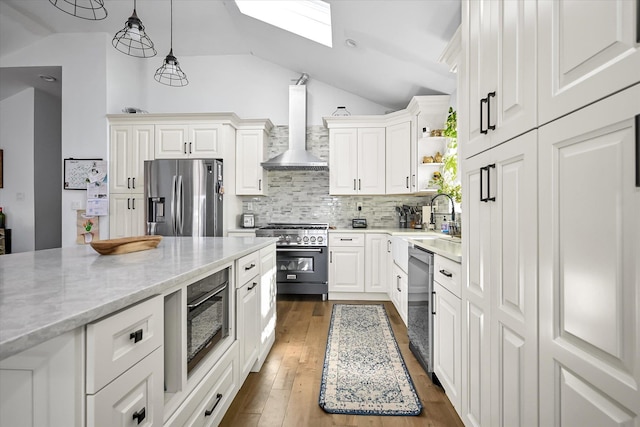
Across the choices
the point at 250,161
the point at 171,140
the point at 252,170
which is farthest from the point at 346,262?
the point at 171,140

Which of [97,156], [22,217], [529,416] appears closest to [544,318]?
[529,416]

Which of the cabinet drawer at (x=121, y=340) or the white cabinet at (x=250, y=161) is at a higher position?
the white cabinet at (x=250, y=161)

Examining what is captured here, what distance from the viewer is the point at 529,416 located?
39.4 inches

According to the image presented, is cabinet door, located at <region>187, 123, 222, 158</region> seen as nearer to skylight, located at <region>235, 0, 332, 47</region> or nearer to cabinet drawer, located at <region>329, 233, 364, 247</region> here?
skylight, located at <region>235, 0, 332, 47</region>

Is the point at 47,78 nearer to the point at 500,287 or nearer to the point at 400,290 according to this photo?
the point at 400,290

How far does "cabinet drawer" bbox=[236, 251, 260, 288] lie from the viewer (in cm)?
183

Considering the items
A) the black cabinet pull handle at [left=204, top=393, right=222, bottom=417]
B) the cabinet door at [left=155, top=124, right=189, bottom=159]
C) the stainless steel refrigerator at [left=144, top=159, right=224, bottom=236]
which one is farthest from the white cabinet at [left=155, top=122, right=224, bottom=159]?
the black cabinet pull handle at [left=204, top=393, right=222, bottom=417]

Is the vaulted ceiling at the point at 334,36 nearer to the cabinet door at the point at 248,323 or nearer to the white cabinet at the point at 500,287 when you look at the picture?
the white cabinet at the point at 500,287

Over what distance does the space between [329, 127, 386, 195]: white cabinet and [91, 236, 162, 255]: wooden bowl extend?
2803 millimetres

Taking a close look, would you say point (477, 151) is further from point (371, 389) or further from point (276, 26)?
point (276, 26)

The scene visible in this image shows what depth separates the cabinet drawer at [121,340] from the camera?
0.72 m

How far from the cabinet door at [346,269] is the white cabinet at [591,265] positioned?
3.14 metres

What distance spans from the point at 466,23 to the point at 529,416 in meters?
1.63

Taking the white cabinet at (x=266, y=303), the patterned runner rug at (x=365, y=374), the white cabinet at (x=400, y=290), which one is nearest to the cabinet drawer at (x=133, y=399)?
the patterned runner rug at (x=365, y=374)
